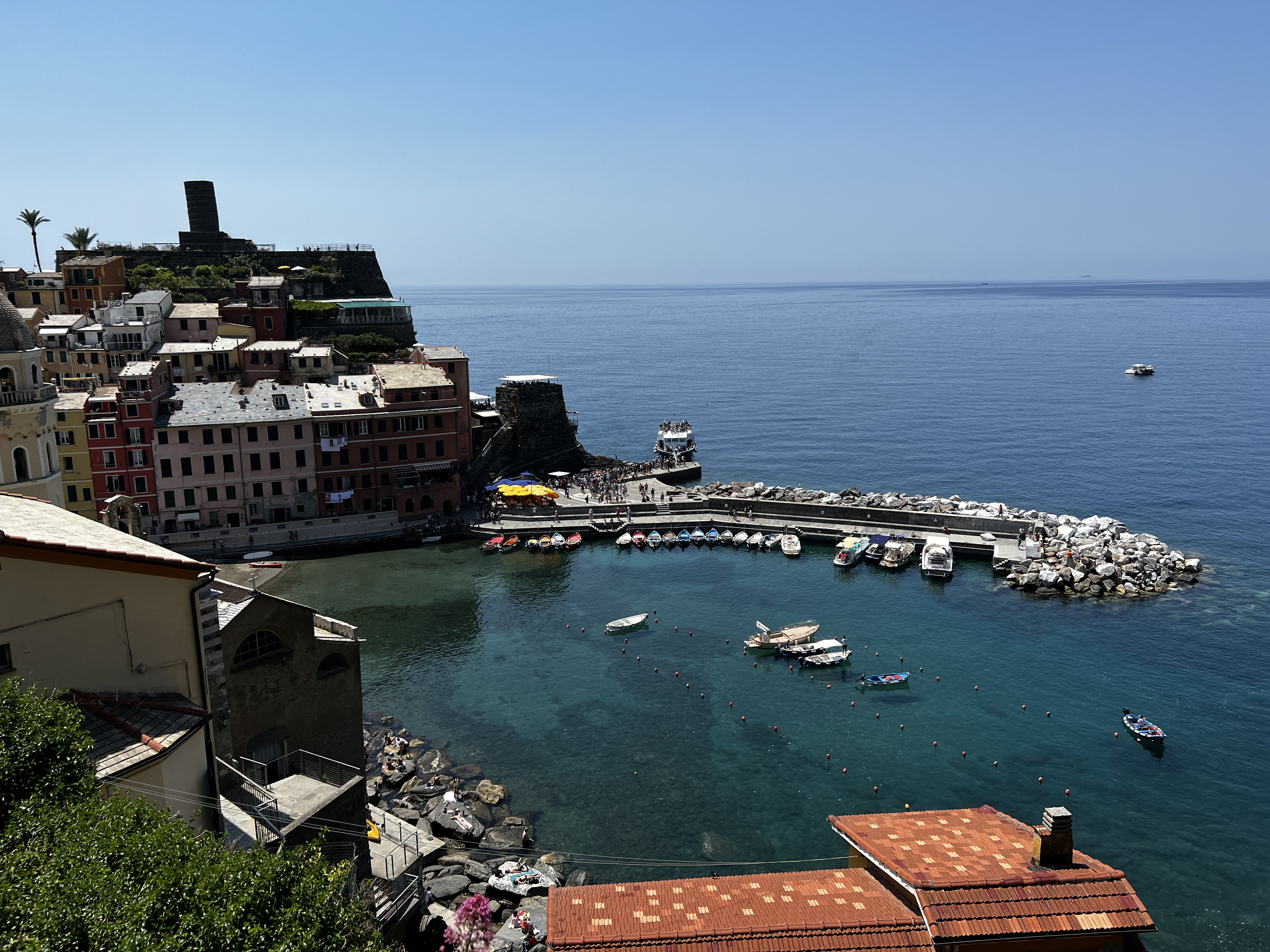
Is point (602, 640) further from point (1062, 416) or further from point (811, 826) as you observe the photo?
point (1062, 416)

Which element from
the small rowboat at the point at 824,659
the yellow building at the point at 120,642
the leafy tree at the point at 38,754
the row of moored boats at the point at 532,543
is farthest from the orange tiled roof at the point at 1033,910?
the row of moored boats at the point at 532,543

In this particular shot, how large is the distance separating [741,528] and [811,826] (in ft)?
135

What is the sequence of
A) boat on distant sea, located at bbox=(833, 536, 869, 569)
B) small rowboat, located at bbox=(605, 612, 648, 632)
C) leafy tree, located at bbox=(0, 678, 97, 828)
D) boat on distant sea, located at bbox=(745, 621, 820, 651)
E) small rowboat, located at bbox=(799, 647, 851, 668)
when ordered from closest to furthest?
1. leafy tree, located at bbox=(0, 678, 97, 828)
2. small rowboat, located at bbox=(799, 647, 851, 668)
3. boat on distant sea, located at bbox=(745, 621, 820, 651)
4. small rowboat, located at bbox=(605, 612, 648, 632)
5. boat on distant sea, located at bbox=(833, 536, 869, 569)

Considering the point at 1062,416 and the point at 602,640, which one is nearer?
the point at 602,640

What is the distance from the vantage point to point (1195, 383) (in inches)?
6358

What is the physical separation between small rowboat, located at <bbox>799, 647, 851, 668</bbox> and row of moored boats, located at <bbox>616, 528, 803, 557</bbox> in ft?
70.7

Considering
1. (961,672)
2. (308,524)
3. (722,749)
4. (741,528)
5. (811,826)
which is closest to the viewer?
(811,826)

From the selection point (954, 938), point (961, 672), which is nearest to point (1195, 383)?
point (961, 672)

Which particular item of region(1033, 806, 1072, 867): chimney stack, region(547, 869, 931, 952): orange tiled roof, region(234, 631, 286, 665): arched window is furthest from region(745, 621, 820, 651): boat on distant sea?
region(1033, 806, 1072, 867): chimney stack

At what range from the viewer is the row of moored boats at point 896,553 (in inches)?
2603

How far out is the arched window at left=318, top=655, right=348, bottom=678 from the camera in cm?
3053

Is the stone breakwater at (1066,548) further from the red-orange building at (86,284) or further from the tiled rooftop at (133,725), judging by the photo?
the red-orange building at (86,284)

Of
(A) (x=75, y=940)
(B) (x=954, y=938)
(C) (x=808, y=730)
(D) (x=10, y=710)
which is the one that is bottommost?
(C) (x=808, y=730)

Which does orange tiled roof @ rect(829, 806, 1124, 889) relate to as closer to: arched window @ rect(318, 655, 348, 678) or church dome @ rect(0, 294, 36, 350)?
arched window @ rect(318, 655, 348, 678)
